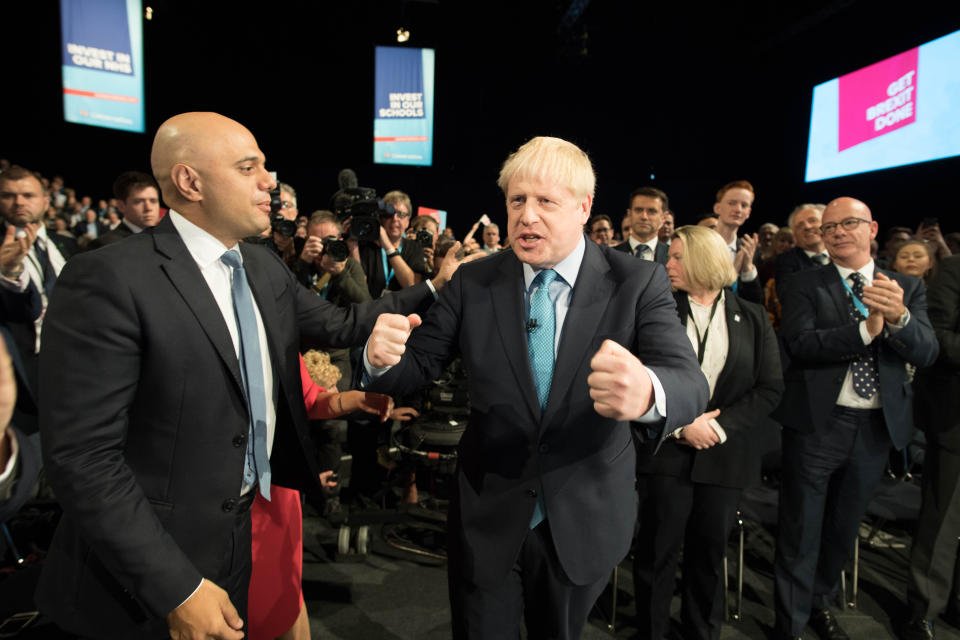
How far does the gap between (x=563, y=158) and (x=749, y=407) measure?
157 cm

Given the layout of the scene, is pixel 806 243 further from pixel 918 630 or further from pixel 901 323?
pixel 918 630

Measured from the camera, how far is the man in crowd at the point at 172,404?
111 cm

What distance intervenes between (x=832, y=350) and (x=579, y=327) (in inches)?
64.1

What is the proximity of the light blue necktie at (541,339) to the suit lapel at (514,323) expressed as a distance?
0.09 ft

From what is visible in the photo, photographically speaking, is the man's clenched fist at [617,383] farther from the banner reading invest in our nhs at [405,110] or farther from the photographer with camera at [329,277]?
the banner reading invest in our nhs at [405,110]

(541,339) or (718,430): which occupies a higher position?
(541,339)

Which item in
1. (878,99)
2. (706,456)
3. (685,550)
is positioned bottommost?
(685,550)

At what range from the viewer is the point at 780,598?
2.57 m

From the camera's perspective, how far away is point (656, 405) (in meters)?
1.11

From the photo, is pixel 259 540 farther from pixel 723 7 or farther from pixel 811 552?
pixel 723 7

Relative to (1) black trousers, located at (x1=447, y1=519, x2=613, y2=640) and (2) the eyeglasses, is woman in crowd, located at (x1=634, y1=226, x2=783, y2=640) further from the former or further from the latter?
(1) black trousers, located at (x1=447, y1=519, x2=613, y2=640)

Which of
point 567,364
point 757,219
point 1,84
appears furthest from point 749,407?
point 1,84

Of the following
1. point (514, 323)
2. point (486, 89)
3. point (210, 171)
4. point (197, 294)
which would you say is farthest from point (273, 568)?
point (486, 89)

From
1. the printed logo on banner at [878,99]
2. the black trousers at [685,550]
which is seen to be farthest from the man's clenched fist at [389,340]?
the printed logo on banner at [878,99]
